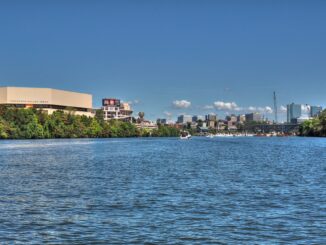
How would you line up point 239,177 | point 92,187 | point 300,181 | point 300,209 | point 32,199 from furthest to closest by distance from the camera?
point 239,177, point 300,181, point 92,187, point 32,199, point 300,209

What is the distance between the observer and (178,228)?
25828 mm

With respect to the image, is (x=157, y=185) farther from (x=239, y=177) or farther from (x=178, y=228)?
(x=178, y=228)

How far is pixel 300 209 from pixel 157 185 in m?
15.8

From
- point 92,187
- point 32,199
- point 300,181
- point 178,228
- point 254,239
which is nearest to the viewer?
point 254,239

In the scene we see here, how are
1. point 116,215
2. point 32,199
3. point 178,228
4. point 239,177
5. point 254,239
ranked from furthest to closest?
1. point 239,177
2. point 32,199
3. point 116,215
4. point 178,228
5. point 254,239

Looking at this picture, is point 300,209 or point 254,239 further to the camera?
point 300,209

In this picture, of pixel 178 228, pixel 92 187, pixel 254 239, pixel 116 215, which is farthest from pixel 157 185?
pixel 254 239

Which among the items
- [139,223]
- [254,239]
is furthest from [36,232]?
[254,239]

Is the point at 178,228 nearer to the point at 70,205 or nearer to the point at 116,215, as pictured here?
the point at 116,215

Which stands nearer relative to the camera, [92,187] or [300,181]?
[92,187]

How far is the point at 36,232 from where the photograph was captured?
975 inches

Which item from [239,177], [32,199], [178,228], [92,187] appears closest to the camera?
[178,228]

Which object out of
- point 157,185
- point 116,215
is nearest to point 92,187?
point 157,185

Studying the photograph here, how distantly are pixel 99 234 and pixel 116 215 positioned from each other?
4.69 meters
